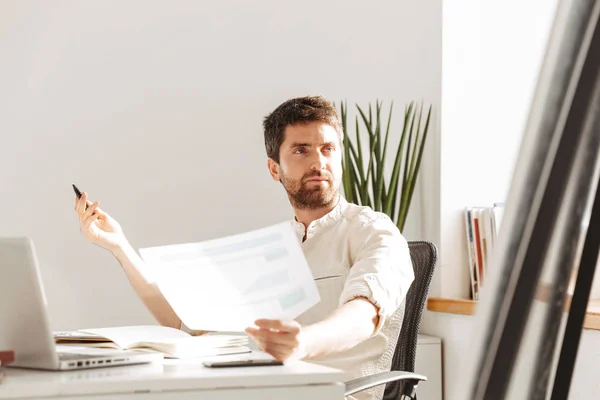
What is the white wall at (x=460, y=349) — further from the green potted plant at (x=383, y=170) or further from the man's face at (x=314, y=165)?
the man's face at (x=314, y=165)

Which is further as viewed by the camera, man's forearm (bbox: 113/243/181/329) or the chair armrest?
man's forearm (bbox: 113/243/181/329)

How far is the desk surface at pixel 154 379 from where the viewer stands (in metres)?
0.95

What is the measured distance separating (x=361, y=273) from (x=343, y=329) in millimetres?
252

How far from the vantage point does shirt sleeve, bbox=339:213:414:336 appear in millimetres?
1461

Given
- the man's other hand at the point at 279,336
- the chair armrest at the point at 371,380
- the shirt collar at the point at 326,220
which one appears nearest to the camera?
the man's other hand at the point at 279,336

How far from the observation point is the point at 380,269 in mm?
1527

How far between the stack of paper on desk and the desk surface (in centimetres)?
16

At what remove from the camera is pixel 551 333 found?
185 mm

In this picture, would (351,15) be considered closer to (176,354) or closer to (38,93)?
(38,93)

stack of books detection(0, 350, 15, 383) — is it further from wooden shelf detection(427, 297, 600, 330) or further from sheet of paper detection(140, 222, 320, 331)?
wooden shelf detection(427, 297, 600, 330)

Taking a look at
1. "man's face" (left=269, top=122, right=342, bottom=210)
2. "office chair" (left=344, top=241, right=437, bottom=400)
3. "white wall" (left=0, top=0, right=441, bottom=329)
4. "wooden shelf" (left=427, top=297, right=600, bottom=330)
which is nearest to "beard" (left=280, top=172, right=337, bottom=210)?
"man's face" (left=269, top=122, right=342, bottom=210)

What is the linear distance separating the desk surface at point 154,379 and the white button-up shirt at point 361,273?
0.43 metres

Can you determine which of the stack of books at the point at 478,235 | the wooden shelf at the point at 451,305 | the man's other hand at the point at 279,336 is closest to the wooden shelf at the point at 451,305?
the wooden shelf at the point at 451,305

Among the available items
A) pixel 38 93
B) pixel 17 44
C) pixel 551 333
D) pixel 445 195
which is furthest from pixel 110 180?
pixel 551 333
